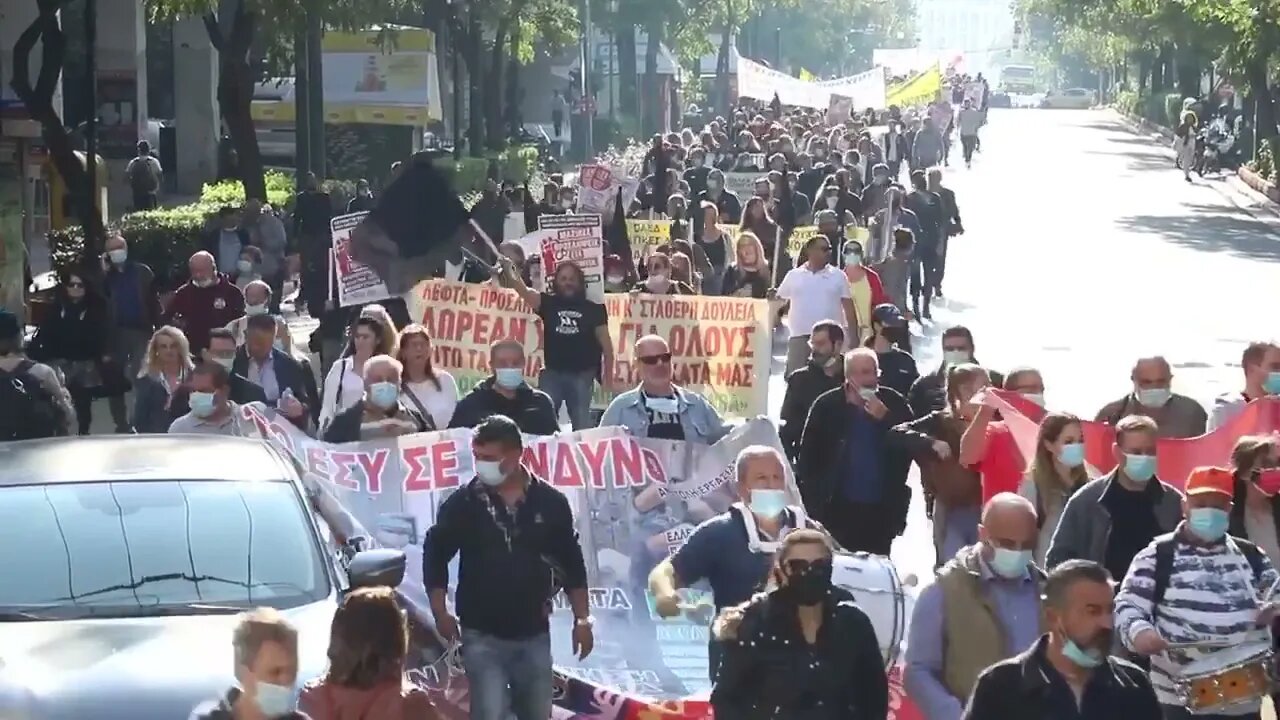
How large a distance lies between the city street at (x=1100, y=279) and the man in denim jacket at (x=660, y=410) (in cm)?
206

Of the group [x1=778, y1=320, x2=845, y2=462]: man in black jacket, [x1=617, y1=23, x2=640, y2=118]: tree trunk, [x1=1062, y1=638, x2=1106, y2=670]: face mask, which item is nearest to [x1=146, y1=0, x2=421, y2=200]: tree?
[x1=778, y1=320, x2=845, y2=462]: man in black jacket

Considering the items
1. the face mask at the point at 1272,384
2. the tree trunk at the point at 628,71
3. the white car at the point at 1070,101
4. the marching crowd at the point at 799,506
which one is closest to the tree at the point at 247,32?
the marching crowd at the point at 799,506

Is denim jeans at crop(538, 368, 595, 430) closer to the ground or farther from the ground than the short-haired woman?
closer to the ground

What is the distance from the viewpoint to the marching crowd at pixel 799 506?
6.10 metres

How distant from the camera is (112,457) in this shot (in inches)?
343

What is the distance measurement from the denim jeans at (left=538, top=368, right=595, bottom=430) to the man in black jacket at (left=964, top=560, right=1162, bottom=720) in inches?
355

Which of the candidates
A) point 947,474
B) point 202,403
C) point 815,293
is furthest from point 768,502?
point 815,293

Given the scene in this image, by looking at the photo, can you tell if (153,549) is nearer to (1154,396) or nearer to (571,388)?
(1154,396)

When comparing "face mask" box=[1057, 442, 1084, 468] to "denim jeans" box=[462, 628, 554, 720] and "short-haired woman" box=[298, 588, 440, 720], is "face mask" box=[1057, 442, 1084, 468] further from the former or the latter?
"short-haired woman" box=[298, 588, 440, 720]

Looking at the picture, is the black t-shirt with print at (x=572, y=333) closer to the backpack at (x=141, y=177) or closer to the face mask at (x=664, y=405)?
the face mask at (x=664, y=405)

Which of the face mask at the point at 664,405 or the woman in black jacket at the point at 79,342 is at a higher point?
the face mask at the point at 664,405

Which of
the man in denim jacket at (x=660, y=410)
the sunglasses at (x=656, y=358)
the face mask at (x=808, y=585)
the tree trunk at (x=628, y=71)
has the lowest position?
the tree trunk at (x=628, y=71)

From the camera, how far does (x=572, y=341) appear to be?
49.1 ft

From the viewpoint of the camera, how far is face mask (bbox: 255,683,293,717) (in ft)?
18.7
